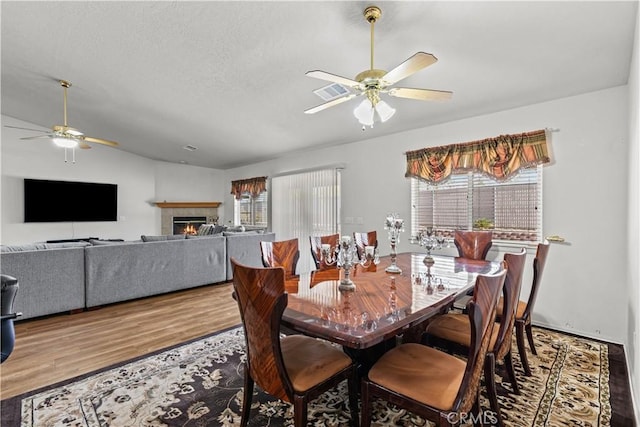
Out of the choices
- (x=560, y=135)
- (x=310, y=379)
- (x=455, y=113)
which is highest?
(x=455, y=113)

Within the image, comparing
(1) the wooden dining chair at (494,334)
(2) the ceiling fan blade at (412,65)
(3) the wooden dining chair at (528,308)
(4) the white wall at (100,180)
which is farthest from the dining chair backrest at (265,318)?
(4) the white wall at (100,180)

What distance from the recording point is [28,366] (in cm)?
241

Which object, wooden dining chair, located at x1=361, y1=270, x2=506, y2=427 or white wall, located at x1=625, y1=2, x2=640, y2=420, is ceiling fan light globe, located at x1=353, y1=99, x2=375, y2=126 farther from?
white wall, located at x1=625, y1=2, x2=640, y2=420

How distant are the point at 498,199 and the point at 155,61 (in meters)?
4.18

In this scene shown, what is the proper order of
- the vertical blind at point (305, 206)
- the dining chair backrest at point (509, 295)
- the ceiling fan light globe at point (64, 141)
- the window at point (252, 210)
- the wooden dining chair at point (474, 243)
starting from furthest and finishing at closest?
the window at point (252, 210) → the vertical blind at point (305, 206) → the ceiling fan light globe at point (64, 141) → the wooden dining chair at point (474, 243) → the dining chair backrest at point (509, 295)

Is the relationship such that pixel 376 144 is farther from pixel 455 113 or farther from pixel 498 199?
pixel 498 199

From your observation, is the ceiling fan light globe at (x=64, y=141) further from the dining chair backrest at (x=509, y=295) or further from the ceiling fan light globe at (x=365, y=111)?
the dining chair backrest at (x=509, y=295)

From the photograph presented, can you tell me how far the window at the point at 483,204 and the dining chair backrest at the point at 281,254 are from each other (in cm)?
233

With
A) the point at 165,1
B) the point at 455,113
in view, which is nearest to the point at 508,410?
the point at 455,113

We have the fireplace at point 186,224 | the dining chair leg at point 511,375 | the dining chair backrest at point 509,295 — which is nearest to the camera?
the dining chair backrest at point 509,295

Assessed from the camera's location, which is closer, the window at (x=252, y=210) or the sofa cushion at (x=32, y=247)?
the sofa cushion at (x=32, y=247)

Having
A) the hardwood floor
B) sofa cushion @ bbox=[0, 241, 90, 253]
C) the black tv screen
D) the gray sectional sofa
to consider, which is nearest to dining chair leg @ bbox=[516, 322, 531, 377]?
the hardwood floor

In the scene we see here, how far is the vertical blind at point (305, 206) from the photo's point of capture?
5496 millimetres

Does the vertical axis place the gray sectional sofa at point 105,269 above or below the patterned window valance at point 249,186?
below
